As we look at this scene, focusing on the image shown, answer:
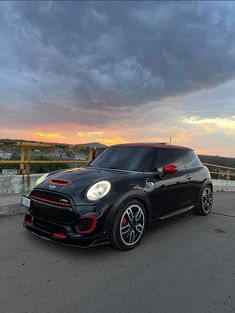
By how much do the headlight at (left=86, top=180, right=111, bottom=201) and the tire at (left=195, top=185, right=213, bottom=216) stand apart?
295cm

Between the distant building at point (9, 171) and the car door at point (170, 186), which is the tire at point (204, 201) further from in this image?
the distant building at point (9, 171)

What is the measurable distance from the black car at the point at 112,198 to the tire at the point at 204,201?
782 mm

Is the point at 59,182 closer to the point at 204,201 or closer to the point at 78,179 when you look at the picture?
the point at 78,179

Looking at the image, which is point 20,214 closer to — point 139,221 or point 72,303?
point 139,221

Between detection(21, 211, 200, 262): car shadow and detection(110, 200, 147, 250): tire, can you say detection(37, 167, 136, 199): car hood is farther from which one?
detection(21, 211, 200, 262): car shadow

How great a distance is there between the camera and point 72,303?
9.59ft

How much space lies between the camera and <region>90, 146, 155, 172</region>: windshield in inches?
201

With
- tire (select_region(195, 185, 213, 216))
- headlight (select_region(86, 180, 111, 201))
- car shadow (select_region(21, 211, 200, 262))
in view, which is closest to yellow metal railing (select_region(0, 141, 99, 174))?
car shadow (select_region(21, 211, 200, 262))

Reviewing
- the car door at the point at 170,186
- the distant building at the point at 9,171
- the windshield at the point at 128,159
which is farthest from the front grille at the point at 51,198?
the distant building at the point at 9,171

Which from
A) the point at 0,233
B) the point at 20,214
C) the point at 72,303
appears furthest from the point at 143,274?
the point at 20,214

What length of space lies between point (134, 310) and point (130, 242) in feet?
5.13

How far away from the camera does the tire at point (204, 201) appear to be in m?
6.53

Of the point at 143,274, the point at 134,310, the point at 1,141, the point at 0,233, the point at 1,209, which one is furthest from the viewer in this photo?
the point at 1,141

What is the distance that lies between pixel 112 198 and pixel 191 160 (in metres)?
2.86
